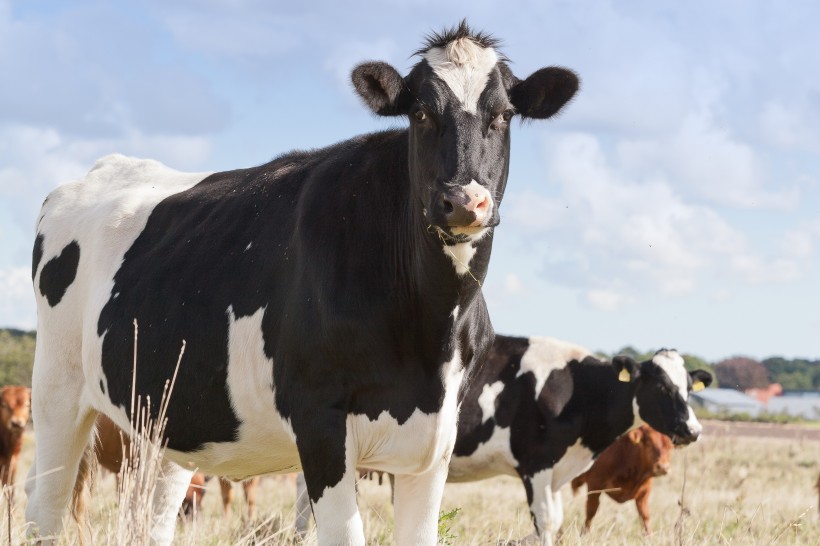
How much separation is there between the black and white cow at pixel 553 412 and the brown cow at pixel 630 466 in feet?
4.53

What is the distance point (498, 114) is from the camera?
504 cm

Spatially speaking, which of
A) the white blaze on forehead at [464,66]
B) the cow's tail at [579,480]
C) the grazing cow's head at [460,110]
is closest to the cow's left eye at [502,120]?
the grazing cow's head at [460,110]

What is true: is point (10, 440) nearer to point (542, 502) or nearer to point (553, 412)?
point (553, 412)

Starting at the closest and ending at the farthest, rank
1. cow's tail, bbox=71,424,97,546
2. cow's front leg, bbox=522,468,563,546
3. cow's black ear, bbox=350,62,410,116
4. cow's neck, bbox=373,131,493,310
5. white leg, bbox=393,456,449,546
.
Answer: cow's neck, bbox=373,131,493,310 < cow's black ear, bbox=350,62,410,116 < white leg, bbox=393,456,449,546 < cow's tail, bbox=71,424,97,546 < cow's front leg, bbox=522,468,563,546

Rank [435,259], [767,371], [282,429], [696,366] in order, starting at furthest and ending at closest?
[767,371] → [696,366] → [282,429] → [435,259]

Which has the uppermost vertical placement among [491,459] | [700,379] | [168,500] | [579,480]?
[700,379]

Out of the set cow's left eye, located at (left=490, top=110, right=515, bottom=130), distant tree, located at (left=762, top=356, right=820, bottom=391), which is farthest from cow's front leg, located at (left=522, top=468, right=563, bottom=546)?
distant tree, located at (left=762, top=356, right=820, bottom=391)

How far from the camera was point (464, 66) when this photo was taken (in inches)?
202

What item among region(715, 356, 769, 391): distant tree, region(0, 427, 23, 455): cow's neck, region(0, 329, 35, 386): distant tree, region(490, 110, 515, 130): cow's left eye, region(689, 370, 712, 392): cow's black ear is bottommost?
region(0, 427, 23, 455): cow's neck

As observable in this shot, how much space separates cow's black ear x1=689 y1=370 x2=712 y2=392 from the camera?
555 inches

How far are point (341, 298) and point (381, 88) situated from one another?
1082 millimetres

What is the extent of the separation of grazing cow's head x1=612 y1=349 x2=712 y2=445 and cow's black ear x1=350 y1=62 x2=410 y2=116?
8.74 metres

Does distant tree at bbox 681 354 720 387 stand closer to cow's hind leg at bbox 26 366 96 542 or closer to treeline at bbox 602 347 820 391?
cow's hind leg at bbox 26 366 96 542

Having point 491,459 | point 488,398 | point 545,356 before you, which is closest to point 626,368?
point 545,356
